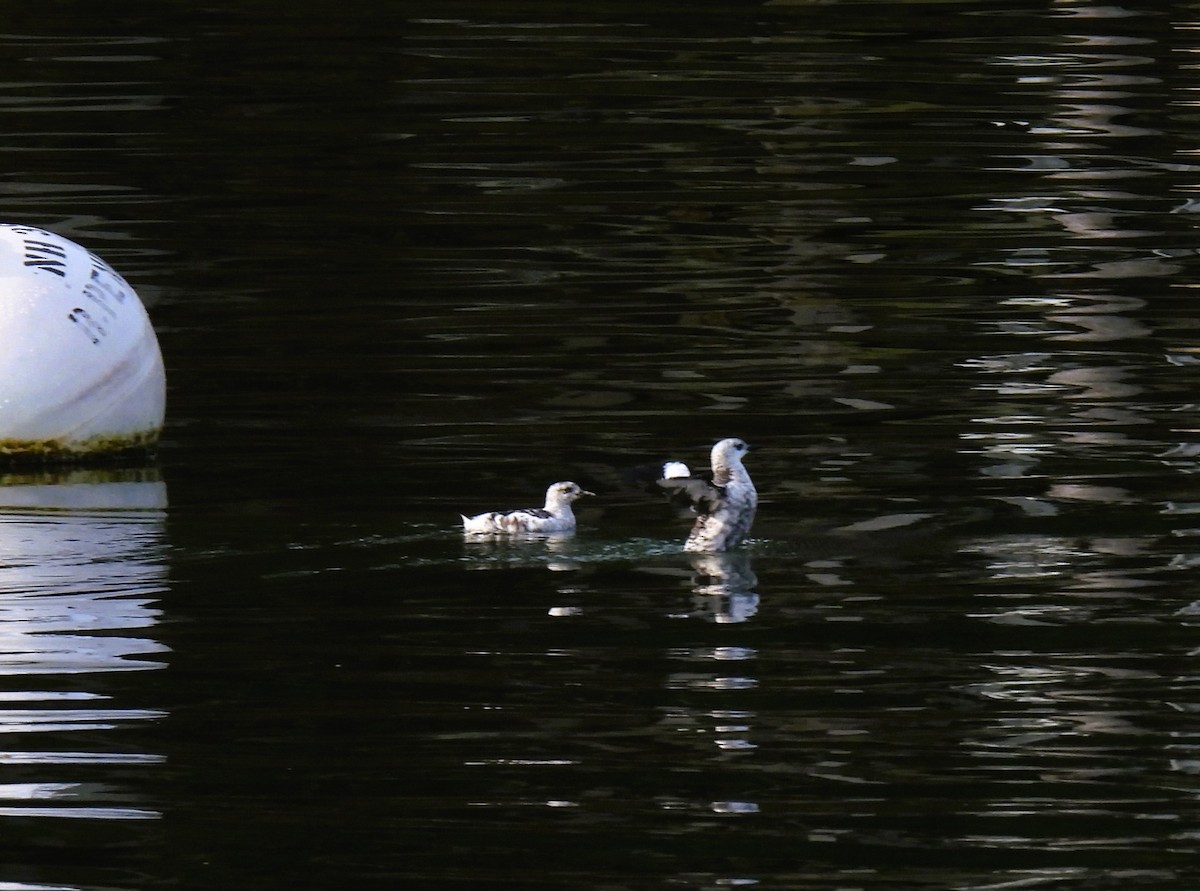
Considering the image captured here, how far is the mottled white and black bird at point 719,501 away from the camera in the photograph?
9.95 meters

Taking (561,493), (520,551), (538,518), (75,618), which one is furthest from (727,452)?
(75,618)

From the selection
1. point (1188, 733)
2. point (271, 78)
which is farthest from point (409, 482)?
point (271, 78)

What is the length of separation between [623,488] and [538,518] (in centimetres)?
107

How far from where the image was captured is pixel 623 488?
1127 centimetres

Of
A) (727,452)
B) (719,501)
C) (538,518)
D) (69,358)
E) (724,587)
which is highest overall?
(69,358)

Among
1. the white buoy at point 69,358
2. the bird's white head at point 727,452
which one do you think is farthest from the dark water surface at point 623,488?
the bird's white head at point 727,452

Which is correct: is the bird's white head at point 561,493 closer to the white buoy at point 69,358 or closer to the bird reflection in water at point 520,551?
the bird reflection in water at point 520,551

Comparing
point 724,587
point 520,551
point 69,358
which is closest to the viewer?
point 724,587

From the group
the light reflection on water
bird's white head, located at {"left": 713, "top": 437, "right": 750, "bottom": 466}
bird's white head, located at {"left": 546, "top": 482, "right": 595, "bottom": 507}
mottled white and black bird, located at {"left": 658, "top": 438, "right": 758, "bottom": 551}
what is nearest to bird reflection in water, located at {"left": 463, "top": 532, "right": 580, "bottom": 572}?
bird's white head, located at {"left": 546, "top": 482, "right": 595, "bottom": 507}

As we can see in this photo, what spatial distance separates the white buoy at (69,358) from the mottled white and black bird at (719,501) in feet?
9.98

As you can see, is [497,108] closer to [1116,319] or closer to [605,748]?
[1116,319]

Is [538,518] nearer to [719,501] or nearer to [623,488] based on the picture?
[719,501]

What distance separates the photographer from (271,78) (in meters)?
23.6

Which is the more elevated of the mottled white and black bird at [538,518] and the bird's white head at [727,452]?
the bird's white head at [727,452]
